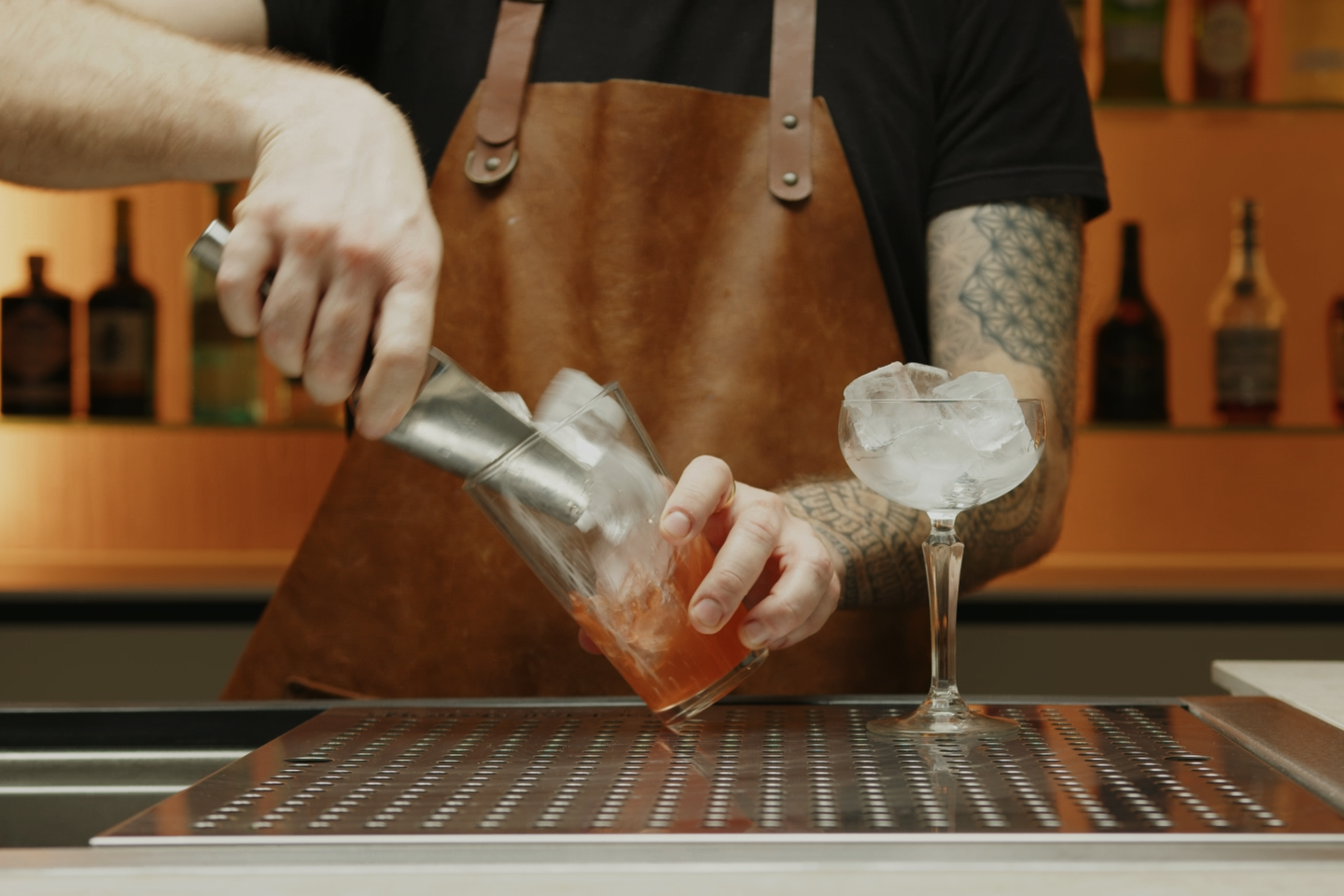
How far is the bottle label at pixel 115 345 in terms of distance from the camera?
216 centimetres

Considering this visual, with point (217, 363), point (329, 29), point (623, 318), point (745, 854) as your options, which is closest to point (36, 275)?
point (217, 363)

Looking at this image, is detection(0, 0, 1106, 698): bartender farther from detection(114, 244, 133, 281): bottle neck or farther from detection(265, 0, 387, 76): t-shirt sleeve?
detection(114, 244, 133, 281): bottle neck

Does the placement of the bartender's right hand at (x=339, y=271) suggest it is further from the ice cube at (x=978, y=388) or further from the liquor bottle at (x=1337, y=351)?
the liquor bottle at (x=1337, y=351)

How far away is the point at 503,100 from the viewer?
1.16m

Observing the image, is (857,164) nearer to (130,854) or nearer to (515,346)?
(515,346)

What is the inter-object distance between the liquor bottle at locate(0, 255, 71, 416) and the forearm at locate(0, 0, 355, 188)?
4.74ft

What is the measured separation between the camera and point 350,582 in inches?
45.3

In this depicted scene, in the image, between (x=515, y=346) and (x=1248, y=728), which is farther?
(x=515, y=346)

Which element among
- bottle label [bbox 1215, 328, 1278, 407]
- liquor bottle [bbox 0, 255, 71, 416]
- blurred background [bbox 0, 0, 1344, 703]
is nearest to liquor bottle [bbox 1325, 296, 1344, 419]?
blurred background [bbox 0, 0, 1344, 703]

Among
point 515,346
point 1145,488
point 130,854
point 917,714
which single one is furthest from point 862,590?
point 1145,488

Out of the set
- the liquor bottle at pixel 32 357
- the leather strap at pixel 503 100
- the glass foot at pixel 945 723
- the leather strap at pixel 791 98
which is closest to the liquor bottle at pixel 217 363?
the liquor bottle at pixel 32 357

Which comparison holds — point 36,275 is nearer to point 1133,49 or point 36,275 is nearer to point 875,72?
point 875,72

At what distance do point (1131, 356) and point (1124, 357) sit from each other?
1cm

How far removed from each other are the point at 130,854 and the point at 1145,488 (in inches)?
76.9
